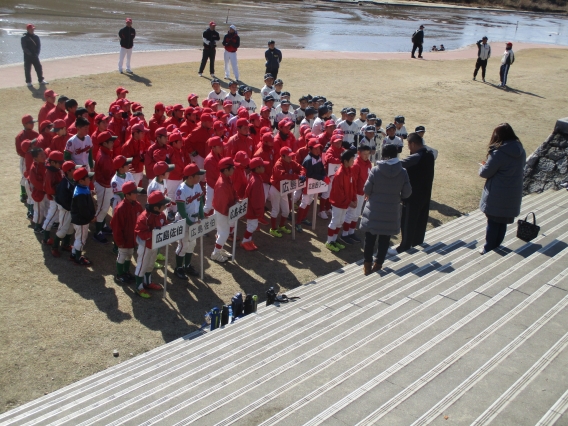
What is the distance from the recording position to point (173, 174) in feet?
33.3

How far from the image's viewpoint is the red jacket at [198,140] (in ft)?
36.2

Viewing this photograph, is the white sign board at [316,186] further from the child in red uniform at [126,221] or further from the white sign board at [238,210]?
the child in red uniform at [126,221]

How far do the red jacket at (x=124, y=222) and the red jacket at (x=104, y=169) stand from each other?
149 cm

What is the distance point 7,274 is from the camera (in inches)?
319

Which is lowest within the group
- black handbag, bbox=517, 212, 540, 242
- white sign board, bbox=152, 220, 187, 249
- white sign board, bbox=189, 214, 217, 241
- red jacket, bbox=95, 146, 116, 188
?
white sign board, bbox=189, 214, 217, 241

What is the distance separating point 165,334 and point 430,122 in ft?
43.8

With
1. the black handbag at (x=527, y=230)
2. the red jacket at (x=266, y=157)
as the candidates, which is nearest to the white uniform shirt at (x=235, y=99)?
the red jacket at (x=266, y=157)

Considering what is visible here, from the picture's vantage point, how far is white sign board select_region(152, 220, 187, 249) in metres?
7.43

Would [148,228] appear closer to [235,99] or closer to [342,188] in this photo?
[342,188]

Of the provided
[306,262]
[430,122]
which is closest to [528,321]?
[306,262]

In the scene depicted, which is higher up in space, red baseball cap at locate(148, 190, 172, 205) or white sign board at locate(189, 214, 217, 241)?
red baseball cap at locate(148, 190, 172, 205)

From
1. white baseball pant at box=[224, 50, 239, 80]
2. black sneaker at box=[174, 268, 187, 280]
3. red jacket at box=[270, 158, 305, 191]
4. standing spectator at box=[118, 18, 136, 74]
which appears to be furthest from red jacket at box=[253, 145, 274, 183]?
standing spectator at box=[118, 18, 136, 74]

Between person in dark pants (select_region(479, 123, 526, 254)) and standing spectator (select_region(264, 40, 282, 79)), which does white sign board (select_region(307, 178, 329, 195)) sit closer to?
person in dark pants (select_region(479, 123, 526, 254))

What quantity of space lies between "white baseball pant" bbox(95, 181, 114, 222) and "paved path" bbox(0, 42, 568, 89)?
397 inches
